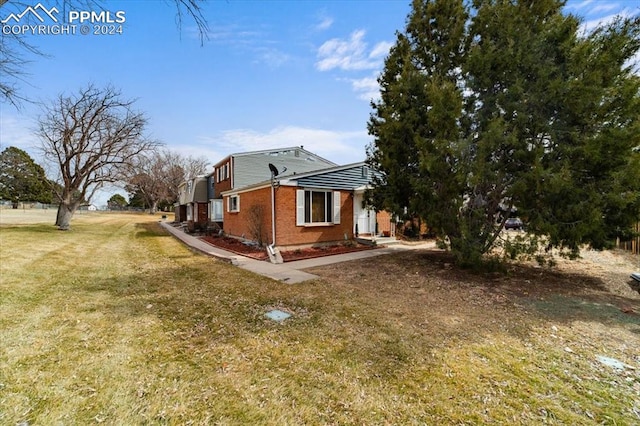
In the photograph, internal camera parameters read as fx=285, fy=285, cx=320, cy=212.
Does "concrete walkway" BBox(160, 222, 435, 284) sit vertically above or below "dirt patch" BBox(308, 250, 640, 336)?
above

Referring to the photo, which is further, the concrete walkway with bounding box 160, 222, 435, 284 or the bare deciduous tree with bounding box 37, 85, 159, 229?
the bare deciduous tree with bounding box 37, 85, 159, 229

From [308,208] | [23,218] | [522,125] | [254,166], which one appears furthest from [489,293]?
[23,218]

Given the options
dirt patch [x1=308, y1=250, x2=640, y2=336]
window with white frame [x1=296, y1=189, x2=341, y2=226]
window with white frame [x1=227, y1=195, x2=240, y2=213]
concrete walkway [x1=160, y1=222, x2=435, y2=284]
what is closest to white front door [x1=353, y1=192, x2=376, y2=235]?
window with white frame [x1=296, y1=189, x2=341, y2=226]

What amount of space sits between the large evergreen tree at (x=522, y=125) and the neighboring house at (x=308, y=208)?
4324 mm

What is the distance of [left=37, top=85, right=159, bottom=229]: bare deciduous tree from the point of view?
714 inches

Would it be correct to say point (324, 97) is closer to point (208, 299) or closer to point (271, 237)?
point (271, 237)

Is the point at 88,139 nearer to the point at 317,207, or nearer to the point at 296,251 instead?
the point at 317,207

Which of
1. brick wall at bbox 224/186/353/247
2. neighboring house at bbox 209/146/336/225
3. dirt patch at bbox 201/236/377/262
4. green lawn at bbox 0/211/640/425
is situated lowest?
green lawn at bbox 0/211/640/425

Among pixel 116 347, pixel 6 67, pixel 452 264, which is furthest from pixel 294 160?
pixel 116 347

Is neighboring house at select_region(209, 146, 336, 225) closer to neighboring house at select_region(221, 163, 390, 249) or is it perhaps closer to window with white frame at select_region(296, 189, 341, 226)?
neighboring house at select_region(221, 163, 390, 249)

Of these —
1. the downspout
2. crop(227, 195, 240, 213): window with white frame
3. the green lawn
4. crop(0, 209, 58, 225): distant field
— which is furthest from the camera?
crop(0, 209, 58, 225): distant field

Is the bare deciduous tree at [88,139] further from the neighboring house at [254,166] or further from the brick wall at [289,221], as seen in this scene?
the brick wall at [289,221]

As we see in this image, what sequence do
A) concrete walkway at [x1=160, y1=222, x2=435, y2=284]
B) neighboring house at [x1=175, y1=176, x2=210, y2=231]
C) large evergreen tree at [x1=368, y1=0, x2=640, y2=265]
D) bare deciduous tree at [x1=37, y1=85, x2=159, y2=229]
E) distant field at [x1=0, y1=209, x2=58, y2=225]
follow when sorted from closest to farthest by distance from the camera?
1. large evergreen tree at [x1=368, y1=0, x2=640, y2=265]
2. concrete walkway at [x1=160, y1=222, x2=435, y2=284]
3. bare deciduous tree at [x1=37, y1=85, x2=159, y2=229]
4. neighboring house at [x1=175, y1=176, x2=210, y2=231]
5. distant field at [x1=0, y1=209, x2=58, y2=225]

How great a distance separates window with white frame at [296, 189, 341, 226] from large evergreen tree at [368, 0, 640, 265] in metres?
4.87
